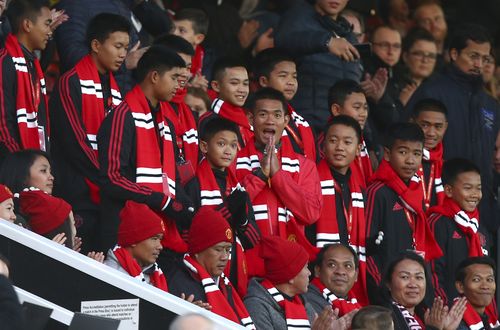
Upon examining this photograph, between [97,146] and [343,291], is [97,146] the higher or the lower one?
the higher one

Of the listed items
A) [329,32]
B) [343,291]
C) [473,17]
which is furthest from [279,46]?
[473,17]

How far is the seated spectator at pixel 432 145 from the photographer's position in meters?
12.5

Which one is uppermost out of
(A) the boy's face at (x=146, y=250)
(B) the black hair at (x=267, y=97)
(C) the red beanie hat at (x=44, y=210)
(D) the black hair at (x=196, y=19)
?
(D) the black hair at (x=196, y=19)

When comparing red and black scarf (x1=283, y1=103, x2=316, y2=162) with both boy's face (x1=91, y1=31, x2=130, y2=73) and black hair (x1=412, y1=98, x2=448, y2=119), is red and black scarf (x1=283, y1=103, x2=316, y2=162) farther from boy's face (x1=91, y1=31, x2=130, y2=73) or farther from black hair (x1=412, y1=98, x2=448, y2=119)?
boy's face (x1=91, y1=31, x2=130, y2=73)

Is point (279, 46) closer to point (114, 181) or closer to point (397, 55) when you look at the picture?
point (397, 55)

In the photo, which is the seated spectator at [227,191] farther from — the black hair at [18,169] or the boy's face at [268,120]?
the black hair at [18,169]

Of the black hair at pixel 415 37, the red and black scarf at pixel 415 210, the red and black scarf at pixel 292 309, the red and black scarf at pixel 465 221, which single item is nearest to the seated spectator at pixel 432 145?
the red and black scarf at pixel 465 221

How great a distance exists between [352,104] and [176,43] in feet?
5.12

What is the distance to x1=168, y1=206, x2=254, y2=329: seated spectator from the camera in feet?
32.1

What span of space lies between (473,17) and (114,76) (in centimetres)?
671

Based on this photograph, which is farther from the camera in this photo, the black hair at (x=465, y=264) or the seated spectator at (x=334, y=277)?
the black hair at (x=465, y=264)

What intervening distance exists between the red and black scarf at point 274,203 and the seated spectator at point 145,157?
2.76ft

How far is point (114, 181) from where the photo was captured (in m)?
9.78

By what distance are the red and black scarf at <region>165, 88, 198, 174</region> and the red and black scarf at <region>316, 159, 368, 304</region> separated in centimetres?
108
